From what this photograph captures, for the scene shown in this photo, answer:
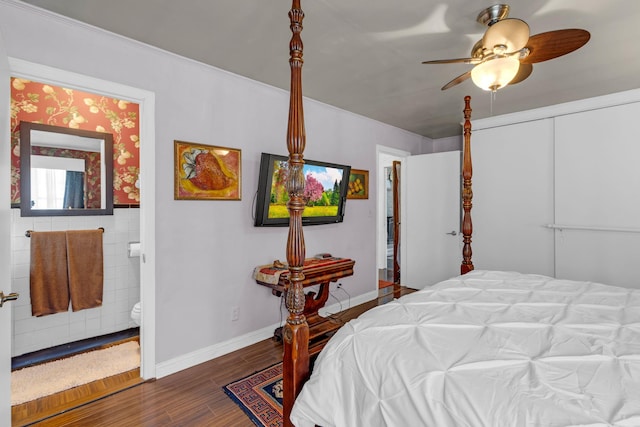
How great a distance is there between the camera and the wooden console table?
109 inches

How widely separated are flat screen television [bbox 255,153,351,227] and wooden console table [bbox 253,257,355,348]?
43 centimetres

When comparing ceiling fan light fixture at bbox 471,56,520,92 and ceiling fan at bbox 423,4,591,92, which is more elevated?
ceiling fan at bbox 423,4,591,92

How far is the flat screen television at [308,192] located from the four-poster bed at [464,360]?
5.00 feet

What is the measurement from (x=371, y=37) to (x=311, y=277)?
75.9 inches

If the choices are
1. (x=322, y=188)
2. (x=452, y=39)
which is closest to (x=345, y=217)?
(x=322, y=188)

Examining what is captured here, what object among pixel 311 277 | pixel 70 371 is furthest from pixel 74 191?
pixel 311 277

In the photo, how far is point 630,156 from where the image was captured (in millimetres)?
3029

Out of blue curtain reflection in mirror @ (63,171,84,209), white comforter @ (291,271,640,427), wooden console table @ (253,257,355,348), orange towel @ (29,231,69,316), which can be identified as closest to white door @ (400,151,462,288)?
wooden console table @ (253,257,355,348)

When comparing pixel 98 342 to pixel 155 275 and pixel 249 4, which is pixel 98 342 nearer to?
pixel 155 275

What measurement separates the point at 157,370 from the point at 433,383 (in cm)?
217

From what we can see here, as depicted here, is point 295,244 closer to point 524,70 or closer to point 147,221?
point 147,221

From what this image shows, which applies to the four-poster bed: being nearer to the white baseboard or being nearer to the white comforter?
the white comforter

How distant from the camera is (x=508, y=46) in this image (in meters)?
1.71

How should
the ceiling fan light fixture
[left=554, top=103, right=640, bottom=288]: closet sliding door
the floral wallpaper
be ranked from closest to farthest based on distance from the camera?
the ceiling fan light fixture
the floral wallpaper
[left=554, top=103, right=640, bottom=288]: closet sliding door
